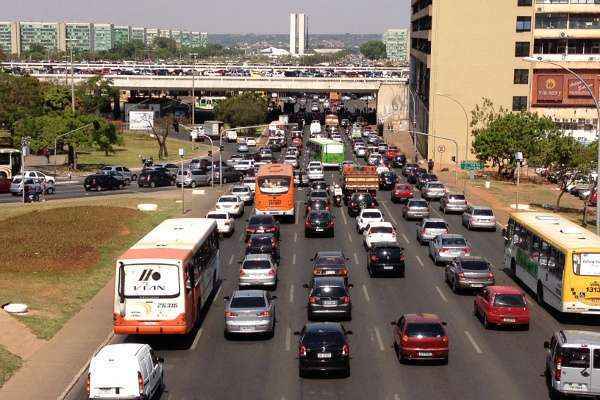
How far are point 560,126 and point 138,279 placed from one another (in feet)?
Result: 283

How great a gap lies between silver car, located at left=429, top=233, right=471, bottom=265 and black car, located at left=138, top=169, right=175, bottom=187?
146 feet

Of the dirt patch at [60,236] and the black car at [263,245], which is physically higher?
the black car at [263,245]

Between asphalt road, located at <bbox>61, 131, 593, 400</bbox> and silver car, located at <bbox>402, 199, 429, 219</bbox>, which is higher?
silver car, located at <bbox>402, 199, 429, 219</bbox>

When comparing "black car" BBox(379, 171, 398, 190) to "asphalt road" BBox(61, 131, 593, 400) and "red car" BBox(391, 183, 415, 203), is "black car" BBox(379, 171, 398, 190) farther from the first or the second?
"asphalt road" BBox(61, 131, 593, 400)

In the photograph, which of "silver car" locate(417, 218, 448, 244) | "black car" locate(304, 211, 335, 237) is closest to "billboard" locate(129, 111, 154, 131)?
"black car" locate(304, 211, 335, 237)

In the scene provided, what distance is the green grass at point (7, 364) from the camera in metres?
25.8

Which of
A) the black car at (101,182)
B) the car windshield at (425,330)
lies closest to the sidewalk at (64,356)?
the car windshield at (425,330)

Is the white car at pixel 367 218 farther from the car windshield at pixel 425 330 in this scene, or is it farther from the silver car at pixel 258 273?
the car windshield at pixel 425 330

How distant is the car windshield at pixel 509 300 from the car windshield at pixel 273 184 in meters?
26.0

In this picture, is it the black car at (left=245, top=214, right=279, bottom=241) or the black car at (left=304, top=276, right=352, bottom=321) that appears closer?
the black car at (left=304, top=276, right=352, bottom=321)

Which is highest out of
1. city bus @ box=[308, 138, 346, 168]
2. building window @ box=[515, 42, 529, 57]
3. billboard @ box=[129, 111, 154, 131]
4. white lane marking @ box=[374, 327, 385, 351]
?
building window @ box=[515, 42, 529, 57]

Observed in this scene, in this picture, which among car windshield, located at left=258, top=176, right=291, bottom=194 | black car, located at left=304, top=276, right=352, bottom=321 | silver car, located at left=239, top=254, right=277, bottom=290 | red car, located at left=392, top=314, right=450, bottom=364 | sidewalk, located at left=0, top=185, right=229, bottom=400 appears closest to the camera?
sidewalk, located at left=0, top=185, right=229, bottom=400

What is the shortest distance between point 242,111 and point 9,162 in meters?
69.4

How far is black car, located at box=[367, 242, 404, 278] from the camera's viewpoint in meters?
40.4
